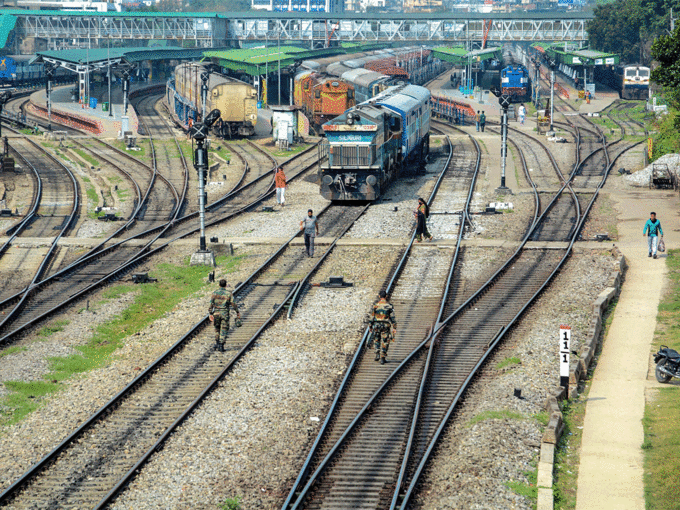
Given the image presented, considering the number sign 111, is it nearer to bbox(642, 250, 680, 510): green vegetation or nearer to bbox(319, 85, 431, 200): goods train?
bbox(642, 250, 680, 510): green vegetation

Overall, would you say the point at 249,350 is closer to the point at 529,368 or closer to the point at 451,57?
the point at 529,368

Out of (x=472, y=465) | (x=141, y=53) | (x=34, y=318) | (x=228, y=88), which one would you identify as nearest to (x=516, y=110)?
(x=228, y=88)

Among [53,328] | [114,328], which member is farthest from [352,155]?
[53,328]

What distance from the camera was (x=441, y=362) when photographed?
61.0 ft

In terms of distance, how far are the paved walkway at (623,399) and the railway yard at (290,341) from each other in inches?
30.0

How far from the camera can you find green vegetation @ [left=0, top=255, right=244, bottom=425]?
55.3 feet

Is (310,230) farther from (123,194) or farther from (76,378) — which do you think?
(123,194)

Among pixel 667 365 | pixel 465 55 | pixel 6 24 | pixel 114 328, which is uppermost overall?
pixel 6 24

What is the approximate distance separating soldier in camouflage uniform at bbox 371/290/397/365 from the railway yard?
41 centimetres

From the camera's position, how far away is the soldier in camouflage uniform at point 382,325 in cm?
1808

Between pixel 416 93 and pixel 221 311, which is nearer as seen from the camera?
pixel 221 311

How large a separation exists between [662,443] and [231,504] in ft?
21.9

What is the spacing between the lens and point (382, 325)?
1812 centimetres

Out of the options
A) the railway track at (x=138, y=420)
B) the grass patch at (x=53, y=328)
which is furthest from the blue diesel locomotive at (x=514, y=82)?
the grass patch at (x=53, y=328)
